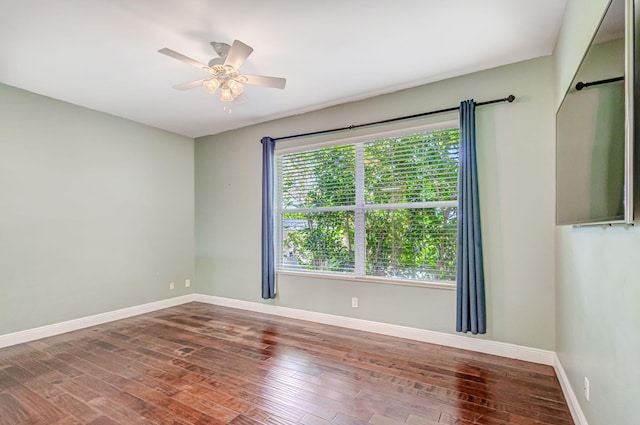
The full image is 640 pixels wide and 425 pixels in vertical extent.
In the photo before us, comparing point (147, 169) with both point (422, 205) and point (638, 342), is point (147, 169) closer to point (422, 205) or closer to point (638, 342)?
point (422, 205)

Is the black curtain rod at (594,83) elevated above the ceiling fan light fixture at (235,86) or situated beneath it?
situated beneath

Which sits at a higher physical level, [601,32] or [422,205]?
[601,32]

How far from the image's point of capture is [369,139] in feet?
12.7

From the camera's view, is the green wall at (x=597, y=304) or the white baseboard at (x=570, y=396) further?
the white baseboard at (x=570, y=396)

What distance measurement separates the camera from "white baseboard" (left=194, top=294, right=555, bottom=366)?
9.61ft

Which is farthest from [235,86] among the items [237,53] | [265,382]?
[265,382]

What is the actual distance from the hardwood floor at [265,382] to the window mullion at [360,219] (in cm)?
82

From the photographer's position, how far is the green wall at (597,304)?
1.24m

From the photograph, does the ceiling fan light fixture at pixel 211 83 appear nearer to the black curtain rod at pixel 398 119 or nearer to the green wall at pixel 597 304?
the black curtain rod at pixel 398 119

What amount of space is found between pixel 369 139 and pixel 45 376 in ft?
13.0

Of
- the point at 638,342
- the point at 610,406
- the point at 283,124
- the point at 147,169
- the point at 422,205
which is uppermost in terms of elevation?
the point at 283,124

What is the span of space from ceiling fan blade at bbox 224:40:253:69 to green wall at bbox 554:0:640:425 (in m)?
2.12

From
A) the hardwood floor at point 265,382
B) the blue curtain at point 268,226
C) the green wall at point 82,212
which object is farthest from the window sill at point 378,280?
the green wall at point 82,212

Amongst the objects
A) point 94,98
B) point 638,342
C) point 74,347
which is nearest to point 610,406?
point 638,342
